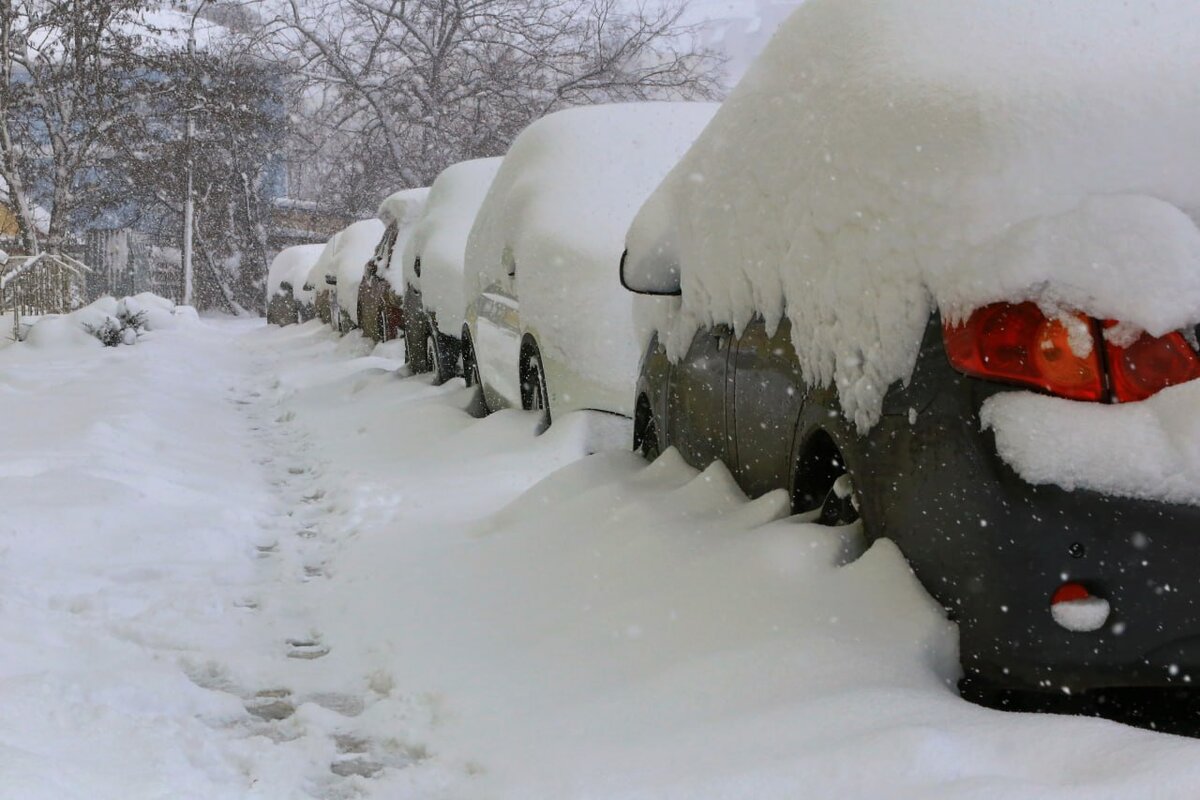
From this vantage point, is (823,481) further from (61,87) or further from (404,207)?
(61,87)

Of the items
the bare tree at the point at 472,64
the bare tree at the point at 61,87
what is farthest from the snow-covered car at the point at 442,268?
the bare tree at the point at 61,87

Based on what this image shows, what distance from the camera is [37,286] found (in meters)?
22.3

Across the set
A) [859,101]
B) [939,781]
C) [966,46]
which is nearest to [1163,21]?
[966,46]

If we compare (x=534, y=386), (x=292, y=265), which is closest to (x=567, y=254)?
(x=534, y=386)

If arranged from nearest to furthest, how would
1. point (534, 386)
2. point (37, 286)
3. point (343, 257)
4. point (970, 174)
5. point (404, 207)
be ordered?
point (970, 174), point (534, 386), point (404, 207), point (343, 257), point (37, 286)

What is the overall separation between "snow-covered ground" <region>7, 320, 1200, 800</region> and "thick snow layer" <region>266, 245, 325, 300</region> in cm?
2480

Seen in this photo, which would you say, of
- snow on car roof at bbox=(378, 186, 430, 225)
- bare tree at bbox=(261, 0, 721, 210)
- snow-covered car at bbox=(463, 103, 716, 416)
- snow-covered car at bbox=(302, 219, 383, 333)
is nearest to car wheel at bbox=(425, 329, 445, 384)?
snow-covered car at bbox=(463, 103, 716, 416)

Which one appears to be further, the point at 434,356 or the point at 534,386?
the point at 434,356

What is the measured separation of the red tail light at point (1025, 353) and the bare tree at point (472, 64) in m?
23.6

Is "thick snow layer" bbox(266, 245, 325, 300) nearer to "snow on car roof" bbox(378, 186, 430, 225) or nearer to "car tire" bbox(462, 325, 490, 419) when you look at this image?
"snow on car roof" bbox(378, 186, 430, 225)

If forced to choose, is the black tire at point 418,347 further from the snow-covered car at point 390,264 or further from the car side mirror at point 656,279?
the car side mirror at point 656,279

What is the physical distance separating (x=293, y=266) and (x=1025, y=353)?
101ft

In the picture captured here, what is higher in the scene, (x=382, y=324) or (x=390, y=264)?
(x=390, y=264)

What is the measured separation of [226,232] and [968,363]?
152ft
